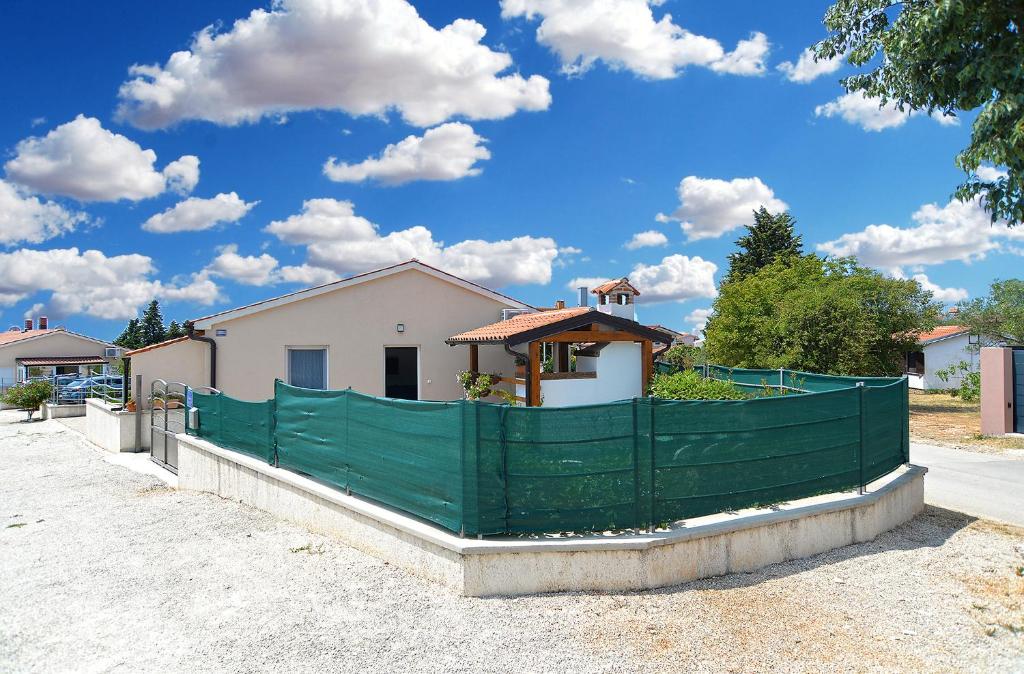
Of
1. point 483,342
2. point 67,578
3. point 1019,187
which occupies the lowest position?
point 67,578

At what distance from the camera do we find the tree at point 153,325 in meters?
70.3

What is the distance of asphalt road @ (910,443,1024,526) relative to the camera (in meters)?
9.10

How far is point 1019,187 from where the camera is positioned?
8.20m

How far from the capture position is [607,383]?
16500 millimetres

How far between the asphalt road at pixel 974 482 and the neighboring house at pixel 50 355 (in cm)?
4472

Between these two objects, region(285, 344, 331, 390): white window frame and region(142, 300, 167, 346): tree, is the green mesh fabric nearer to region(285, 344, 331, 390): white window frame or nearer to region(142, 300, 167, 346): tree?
region(285, 344, 331, 390): white window frame

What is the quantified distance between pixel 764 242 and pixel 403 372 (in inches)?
1250

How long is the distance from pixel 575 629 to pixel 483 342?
442 inches

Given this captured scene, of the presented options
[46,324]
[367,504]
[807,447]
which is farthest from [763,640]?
[46,324]

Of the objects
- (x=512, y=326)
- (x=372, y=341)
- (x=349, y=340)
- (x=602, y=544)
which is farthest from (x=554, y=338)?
(x=602, y=544)

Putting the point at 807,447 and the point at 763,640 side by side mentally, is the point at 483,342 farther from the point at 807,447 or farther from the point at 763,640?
the point at 763,640

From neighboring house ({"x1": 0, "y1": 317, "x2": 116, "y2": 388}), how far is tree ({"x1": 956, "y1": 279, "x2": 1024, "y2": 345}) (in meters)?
50.8

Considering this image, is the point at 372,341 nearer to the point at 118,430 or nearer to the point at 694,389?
the point at 118,430

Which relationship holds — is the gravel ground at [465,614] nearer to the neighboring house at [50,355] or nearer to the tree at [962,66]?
the tree at [962,66]
